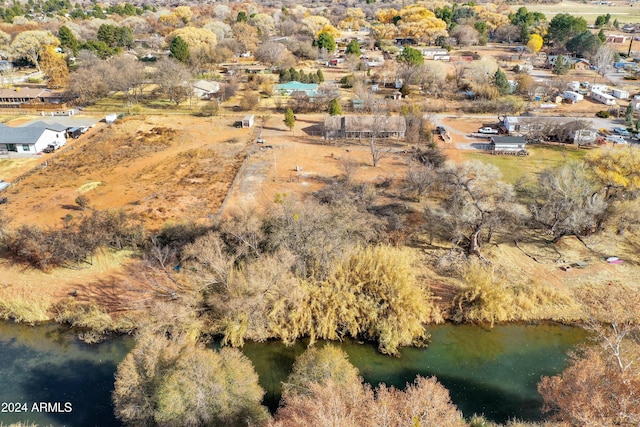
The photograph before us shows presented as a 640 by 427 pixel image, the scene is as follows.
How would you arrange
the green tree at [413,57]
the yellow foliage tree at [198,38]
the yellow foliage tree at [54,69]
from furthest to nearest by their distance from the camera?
the yellow foliage tree at [198,38], the green tree at [413,57], the yellow foliage tree at [54,69]

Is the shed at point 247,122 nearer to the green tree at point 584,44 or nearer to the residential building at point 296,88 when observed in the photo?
the residential building at point 296,88

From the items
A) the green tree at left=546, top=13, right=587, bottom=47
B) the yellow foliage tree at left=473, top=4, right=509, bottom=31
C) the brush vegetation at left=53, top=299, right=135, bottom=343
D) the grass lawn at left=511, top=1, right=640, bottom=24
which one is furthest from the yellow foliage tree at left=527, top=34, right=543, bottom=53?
the brush vegetation at left=53, top=299, right=135, bottom=343

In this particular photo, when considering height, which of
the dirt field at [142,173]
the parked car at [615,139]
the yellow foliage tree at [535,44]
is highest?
the yellow foliage tree at [535,44]

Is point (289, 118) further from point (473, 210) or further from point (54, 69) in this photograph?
point (54, 69)

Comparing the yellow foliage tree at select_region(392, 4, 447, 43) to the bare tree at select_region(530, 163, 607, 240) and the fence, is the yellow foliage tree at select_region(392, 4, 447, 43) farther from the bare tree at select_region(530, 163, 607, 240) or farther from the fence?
the bare tree at select_region(530, 163, 607, 240)

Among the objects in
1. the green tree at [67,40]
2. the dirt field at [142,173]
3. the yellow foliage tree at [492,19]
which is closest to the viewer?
the dirt field at [142,173]

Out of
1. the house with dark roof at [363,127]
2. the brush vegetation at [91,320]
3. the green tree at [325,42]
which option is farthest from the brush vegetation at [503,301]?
the green tree at [325,42]

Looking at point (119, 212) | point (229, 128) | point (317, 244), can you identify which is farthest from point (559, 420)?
point (229, 128)
